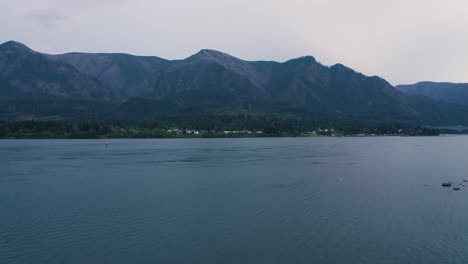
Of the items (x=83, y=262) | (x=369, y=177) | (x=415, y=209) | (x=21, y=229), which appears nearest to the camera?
(x=83, y=262)

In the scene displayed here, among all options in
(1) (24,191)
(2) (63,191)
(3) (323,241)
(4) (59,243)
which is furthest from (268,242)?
(1) (24,191)

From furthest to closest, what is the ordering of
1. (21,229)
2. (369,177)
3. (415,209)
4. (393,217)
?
(369,177), (415,209), (393,217), (21,229)

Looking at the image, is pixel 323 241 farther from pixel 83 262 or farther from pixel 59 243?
pixel 59 243

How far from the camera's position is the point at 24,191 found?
229 feet

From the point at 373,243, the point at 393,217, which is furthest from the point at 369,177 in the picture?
the point at 373,243

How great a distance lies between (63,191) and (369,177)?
6510 cm

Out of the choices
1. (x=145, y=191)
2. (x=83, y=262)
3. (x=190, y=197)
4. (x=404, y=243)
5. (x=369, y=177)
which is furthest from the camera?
(x=369, y=177)

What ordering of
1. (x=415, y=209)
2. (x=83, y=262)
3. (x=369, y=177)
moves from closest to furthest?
(x=83, y=262) → (x=415, y=209) → (x=369, y=177)

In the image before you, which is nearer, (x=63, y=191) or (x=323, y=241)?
(x=323, y=241)

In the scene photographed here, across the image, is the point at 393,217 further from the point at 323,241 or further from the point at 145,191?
the point at 145,191

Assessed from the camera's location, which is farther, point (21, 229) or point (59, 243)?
point (21, 229)

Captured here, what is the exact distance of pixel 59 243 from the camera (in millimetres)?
38781

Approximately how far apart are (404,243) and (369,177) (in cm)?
4915

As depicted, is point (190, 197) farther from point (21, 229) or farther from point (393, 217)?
point (393, 217)
